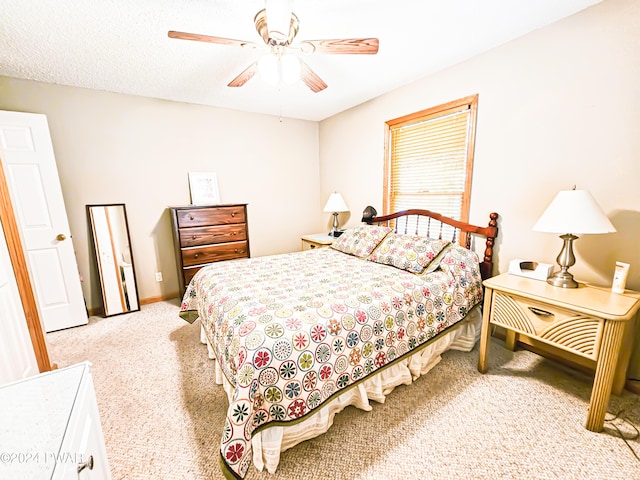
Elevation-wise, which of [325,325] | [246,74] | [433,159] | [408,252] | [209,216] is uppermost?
[246,74]

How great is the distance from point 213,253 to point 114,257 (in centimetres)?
103

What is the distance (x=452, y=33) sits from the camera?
1.90m

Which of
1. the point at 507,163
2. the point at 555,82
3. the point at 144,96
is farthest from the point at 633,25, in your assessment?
the point at 144,96

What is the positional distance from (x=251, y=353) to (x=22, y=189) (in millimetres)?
2897

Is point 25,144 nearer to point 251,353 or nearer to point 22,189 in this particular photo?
point 22,189

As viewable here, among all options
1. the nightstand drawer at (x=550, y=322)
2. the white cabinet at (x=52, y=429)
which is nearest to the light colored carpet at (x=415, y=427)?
the nightstand drawer at (x=550, y=322)

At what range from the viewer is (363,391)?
1569 millimetres

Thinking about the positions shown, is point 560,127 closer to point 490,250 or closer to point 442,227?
point 490,250

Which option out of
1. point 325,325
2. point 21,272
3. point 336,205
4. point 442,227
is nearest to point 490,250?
point 442,227

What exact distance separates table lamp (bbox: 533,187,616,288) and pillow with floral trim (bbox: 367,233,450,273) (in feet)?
2.34

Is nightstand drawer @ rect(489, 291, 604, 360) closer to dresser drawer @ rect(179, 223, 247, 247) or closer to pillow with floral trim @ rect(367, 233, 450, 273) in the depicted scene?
pillow with floral trim @ rect(367, 233, 450, 273)

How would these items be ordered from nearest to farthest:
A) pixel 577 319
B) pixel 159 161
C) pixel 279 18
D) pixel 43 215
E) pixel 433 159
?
pixel 279 18 < pixel 577 319 < pixel 43 215 < pixel 433 159 < pixel 159 161

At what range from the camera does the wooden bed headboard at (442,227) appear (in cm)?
227

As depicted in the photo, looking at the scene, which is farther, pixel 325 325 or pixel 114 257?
pixel 114 257
